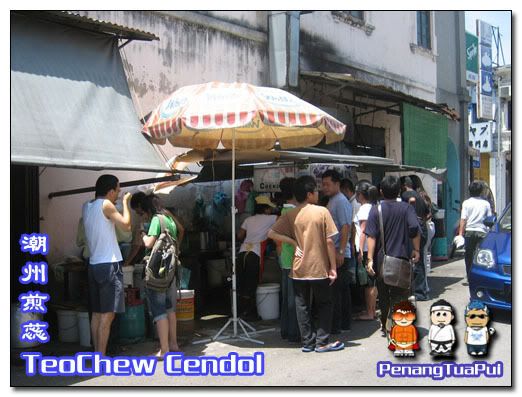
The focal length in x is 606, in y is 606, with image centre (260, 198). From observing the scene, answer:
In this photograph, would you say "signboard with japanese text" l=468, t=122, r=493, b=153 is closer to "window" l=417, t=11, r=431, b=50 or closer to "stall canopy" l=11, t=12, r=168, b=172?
"window" l=417, t=11, r=431, b=50

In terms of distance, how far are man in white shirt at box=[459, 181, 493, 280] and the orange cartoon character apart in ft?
11.1

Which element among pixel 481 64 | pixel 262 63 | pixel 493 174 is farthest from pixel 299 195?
pixel 493 174

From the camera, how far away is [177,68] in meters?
9.59

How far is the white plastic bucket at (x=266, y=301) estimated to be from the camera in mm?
8195

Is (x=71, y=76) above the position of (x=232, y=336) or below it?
above

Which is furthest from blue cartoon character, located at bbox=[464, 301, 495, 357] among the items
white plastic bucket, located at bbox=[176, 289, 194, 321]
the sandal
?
white plastic bucket, located at bbox=[176, 289, 194, 321]

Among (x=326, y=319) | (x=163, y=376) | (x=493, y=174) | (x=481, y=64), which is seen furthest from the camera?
(x=493, y=174)

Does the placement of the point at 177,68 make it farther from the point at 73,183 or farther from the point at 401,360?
the point at 401,360

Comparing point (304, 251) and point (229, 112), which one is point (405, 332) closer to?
point (304, 251)

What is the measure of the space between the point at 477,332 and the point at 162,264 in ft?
10.5

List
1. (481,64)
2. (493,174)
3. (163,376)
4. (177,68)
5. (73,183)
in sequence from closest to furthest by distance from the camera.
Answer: (163,376) < (73,183) < (177,68) < (481,64) < (493,174)

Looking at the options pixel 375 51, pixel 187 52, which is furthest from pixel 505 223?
pixel 375 51

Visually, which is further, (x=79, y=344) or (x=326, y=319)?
(x=79, y=344)

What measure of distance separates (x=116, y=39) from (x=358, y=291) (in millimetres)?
4783
